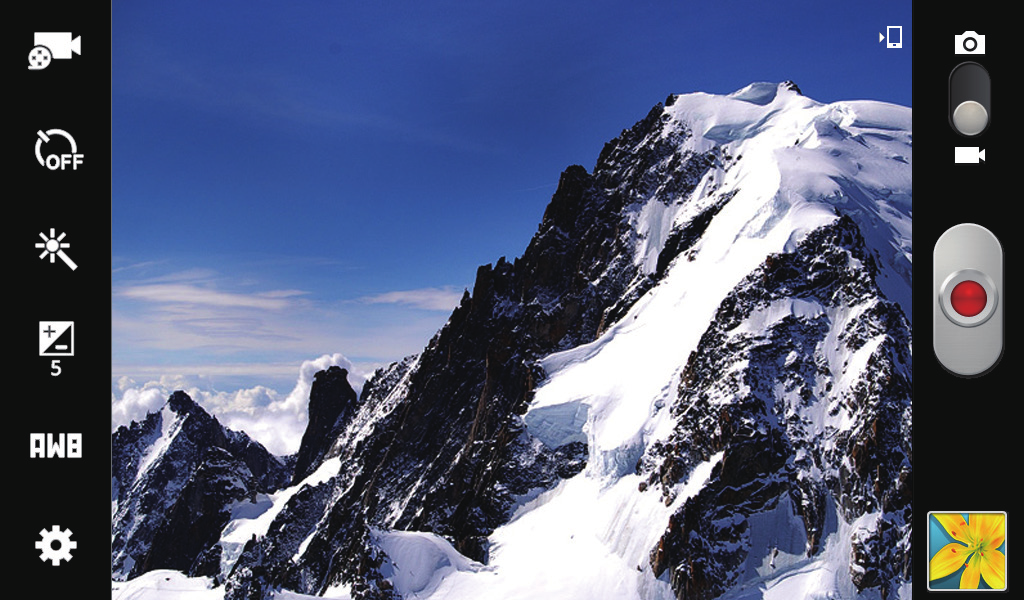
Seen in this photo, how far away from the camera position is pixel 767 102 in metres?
160
